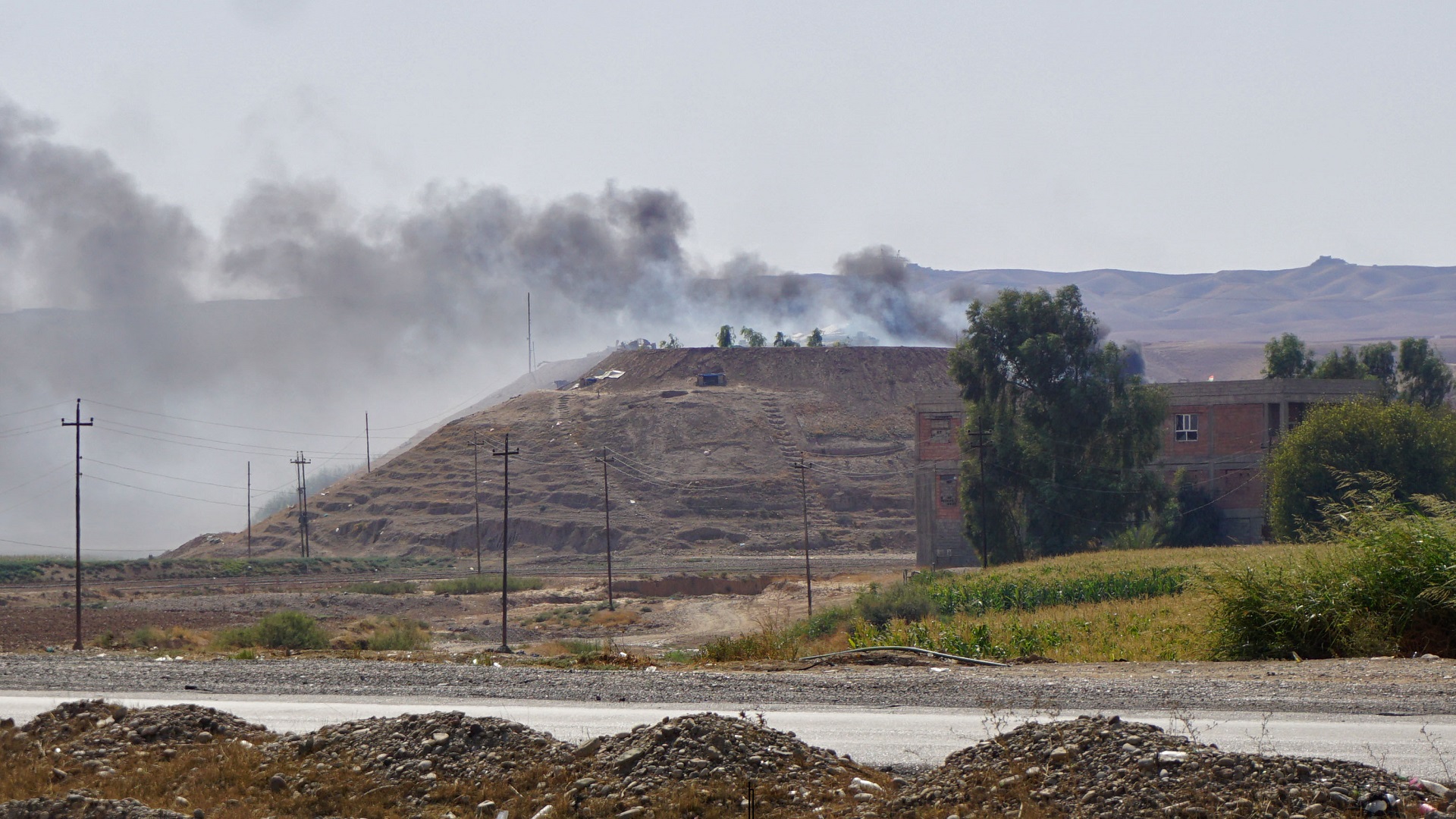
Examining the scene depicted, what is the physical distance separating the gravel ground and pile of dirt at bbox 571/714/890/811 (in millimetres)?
3408

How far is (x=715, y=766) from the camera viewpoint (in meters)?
8.68

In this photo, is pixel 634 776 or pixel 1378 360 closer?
pixel 634 776

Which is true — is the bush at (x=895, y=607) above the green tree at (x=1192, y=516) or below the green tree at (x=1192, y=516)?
below

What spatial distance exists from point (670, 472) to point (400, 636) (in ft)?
257

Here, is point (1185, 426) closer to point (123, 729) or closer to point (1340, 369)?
point (1340, 369)

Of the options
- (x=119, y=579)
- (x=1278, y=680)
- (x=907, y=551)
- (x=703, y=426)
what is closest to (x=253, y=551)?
(x=119, y=579)

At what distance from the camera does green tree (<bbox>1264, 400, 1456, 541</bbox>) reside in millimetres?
53344

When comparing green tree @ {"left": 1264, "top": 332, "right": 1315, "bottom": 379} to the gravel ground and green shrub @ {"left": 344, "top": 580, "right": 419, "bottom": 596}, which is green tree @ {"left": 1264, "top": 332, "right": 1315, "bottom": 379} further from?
the gravel ground

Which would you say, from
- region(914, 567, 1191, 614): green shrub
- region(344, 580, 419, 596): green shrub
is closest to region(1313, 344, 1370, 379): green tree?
region(914, 567, 1191, 614): green shrub

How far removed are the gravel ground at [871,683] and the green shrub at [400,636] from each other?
16692mm

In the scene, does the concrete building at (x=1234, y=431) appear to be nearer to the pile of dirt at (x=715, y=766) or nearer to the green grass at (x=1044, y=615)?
the green grass at (x=1044, y=615)

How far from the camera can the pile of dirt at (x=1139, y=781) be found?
743 centimetres

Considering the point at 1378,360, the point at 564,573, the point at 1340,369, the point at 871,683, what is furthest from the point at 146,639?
the point at 1378,360

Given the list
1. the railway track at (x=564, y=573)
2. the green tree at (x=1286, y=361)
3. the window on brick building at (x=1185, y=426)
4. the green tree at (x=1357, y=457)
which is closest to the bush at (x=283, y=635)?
the railway track at (x=564, y=573)
